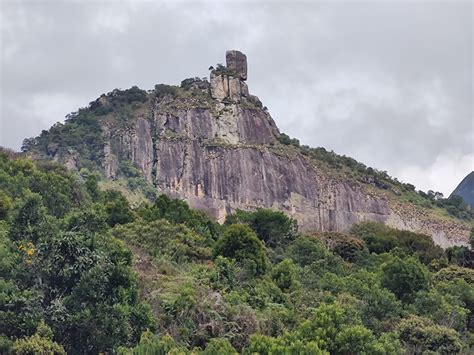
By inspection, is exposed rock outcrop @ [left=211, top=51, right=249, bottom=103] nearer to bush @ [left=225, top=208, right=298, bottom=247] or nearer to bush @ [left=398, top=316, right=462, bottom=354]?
bush @ [left=225, top=208, right=298, bottom=247]

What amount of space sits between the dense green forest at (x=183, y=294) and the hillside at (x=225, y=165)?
47300 millimetres

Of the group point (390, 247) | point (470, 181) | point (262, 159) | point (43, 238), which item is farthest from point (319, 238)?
point (470, 181)

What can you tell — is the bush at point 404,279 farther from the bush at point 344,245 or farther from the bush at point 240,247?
the bush at point 344,245

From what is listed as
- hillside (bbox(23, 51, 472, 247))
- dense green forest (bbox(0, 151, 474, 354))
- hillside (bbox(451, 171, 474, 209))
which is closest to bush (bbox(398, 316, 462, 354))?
dense green forest (bbox(0, 151, 474, 354))

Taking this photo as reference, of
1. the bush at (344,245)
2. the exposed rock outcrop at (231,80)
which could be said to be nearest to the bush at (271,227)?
the bush at (344,245)

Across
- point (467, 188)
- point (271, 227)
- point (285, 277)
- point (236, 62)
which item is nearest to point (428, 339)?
point (285, 277)

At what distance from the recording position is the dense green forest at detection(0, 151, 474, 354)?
96.1 feet

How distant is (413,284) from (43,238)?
18361 millimetres

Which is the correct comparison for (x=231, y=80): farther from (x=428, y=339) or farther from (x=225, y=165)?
(x=428, y=339)

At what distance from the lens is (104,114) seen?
355 feet

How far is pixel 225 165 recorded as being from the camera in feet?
333

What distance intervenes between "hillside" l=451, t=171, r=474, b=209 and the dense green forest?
282 feet

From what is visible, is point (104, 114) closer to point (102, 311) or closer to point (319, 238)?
point (319, 238)

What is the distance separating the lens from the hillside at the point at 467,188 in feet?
438
